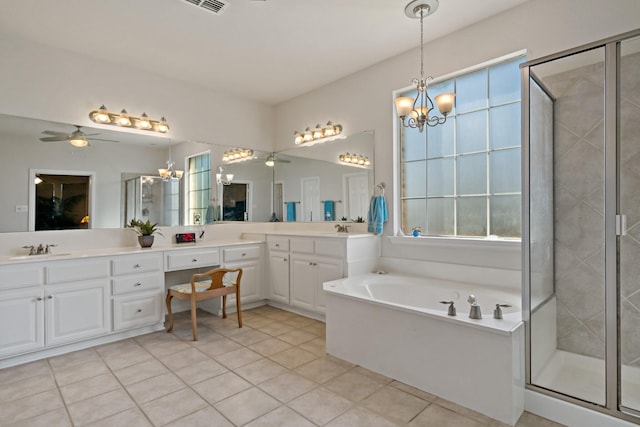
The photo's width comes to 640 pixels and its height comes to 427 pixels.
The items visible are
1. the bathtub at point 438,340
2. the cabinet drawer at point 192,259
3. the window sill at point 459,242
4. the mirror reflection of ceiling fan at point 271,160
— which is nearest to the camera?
the bathtub at point 438,340

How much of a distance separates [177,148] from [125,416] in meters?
2.92

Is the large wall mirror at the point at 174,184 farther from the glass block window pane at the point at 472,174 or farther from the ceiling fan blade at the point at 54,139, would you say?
the glass block window pane at the point at 472,174

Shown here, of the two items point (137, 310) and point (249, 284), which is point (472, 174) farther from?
point (137, 310)

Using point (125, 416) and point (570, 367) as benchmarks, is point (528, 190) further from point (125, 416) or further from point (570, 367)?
point (125, 416)

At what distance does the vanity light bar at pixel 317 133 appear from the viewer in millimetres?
4141

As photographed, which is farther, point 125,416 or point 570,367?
point 570,367

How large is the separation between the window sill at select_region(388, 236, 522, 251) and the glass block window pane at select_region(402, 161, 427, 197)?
0.47 meters

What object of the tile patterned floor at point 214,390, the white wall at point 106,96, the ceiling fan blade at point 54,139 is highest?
the white wall at point 106,96

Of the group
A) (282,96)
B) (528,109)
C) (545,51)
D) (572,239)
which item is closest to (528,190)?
(528,109)

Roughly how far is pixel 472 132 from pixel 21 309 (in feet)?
13.2

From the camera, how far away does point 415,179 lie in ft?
11.5

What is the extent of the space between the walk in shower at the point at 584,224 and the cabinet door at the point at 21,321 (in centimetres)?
357

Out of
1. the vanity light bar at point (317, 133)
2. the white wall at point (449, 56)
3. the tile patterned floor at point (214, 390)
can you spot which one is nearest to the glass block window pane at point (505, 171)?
the white wall at point (449, 56)

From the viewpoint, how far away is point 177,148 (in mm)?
4082
